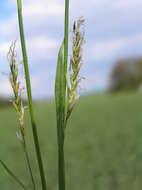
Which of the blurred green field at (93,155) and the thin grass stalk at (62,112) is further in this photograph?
the blurred green field at (93,155)

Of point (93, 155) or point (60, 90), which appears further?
point (93, 155)

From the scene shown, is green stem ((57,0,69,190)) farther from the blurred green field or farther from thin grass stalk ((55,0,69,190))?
the blurred green field

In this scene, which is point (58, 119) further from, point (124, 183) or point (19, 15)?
point (124, 183)

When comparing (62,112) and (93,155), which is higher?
(62,112)

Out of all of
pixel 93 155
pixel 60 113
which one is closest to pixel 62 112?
pixel 60 113

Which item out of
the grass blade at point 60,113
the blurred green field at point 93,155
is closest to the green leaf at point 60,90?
the grass blade at point 60,113

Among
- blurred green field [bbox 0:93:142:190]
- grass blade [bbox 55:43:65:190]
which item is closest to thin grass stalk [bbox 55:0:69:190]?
grass blade [bbox 55:43:65:190]

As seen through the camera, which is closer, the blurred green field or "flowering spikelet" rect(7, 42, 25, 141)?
"flowering spikelet" rect(7, 42, 25, 141)

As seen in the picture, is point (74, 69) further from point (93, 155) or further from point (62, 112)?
point (93, 155)

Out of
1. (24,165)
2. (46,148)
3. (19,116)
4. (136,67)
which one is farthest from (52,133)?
(136,67)

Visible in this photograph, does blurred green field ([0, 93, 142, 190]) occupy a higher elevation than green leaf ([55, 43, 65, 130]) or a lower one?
lower

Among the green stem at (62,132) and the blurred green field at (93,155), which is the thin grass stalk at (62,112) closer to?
the green stem at (62,132)
